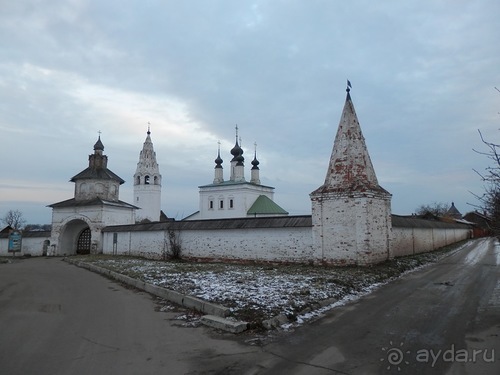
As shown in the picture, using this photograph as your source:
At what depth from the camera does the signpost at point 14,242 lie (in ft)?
112

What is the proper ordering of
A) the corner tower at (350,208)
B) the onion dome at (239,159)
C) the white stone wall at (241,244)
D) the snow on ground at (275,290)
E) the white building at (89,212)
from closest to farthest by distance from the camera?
the snow on ground at (275,290)
the corner tower at (350,208)
the white stone wall at (241,244)
the white building at (89,212)
the onion dome at (239,159)

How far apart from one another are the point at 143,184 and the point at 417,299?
48.7 meters

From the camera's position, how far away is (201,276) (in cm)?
1227

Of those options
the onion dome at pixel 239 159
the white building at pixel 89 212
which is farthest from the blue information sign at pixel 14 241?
the onion dome at pixel 239 159

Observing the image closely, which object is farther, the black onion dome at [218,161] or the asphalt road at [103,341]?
the black onion dome at [218,161]

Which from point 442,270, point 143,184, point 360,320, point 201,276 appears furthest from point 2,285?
point 143,184

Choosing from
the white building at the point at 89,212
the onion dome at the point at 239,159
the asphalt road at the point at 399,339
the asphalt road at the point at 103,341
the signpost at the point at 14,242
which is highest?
the onion dome at the point at 239,159

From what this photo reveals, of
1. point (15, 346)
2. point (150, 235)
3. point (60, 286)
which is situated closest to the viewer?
point (15, 346)

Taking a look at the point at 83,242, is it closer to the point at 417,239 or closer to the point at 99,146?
the point at 99,146

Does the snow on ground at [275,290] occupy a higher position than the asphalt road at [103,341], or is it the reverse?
the snow on ground at [275,290]

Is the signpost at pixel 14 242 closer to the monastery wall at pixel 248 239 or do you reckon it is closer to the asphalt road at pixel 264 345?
the monastery wall at pixel 248 239

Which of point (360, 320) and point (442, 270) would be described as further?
point (442, 270)

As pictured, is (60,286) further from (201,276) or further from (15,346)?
(15,346)

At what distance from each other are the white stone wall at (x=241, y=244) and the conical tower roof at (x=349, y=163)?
8.24 feet
